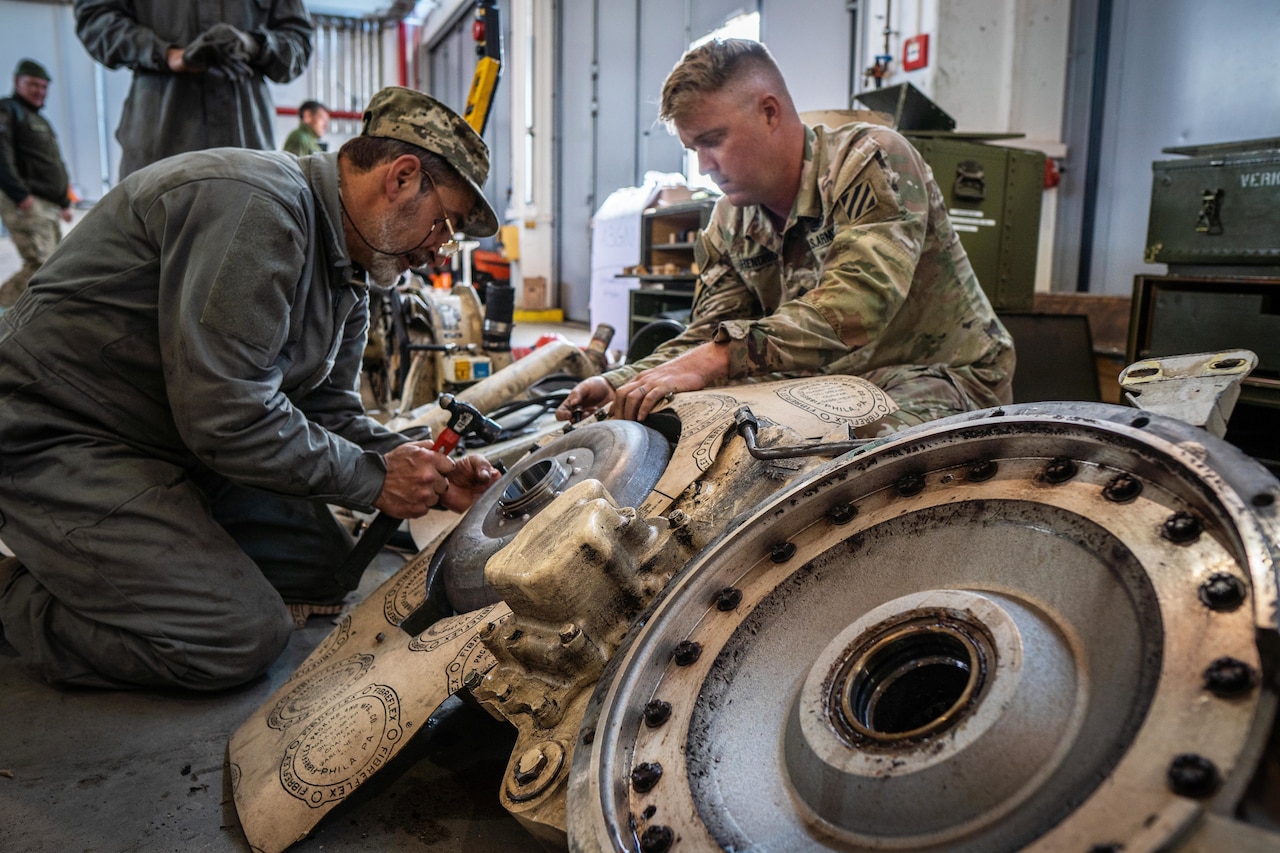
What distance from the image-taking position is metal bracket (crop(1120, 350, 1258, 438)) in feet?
3.48

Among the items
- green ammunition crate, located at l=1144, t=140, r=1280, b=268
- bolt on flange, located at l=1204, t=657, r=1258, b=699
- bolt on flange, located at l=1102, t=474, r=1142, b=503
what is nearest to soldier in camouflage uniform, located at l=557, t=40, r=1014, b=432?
bolt on flange, located at l=1102, t=474, r=1142, b=503

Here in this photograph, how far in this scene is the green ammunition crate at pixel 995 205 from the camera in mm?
4277

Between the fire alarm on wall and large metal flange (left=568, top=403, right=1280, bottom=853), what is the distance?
4536 mm

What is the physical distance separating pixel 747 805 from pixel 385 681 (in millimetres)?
752

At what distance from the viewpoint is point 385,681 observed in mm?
1479

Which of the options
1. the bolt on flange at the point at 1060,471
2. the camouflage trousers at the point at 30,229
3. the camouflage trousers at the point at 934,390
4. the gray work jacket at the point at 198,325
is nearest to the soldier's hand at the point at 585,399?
the gray work jacket at the point at 198,325

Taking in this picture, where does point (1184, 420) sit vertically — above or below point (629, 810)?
above

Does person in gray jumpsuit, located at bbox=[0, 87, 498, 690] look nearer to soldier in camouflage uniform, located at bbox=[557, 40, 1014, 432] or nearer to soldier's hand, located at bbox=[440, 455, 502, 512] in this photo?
A: soldier's hand, located at bbox=[440, 455, 502, 512]

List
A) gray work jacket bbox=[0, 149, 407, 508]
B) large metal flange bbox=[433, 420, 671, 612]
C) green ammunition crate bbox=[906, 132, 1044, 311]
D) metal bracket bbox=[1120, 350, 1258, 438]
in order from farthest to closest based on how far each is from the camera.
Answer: green ammunition crate bbox=[906, 132, 1044, 311] → gray work jacket bbox=[0, 149, 407, 508] → large metal flange bbox=[433, 420, 671, 612] → metal bracket bbox=[1120, 350, 1258, 438]

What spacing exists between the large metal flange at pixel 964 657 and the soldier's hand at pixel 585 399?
1177 mm

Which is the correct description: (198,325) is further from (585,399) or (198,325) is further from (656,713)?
(656,713)

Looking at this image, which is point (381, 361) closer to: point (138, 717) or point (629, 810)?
point (138, 717)

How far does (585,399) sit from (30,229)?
7.89 metres

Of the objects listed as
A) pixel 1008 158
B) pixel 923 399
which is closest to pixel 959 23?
pixel 1008 158
